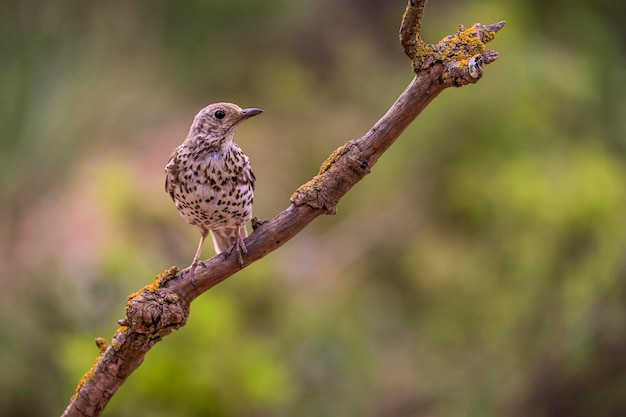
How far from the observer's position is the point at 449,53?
7.68 ft

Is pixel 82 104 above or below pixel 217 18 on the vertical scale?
below

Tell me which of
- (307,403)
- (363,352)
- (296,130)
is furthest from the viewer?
(296,130)

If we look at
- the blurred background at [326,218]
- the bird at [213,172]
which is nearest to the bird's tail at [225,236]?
the bird at [213,172]

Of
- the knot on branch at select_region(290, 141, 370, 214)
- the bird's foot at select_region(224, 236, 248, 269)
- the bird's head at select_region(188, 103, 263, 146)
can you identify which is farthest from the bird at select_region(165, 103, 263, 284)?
the knot on branch at select_region(290, 141, 370, 214)

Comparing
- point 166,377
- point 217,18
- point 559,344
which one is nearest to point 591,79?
point 559,344

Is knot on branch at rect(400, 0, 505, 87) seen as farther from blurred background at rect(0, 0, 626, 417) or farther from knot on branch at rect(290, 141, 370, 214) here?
blurred background at rect(0, 0, 626, 417)

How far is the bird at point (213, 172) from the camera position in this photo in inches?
125

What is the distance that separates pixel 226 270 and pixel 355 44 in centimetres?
564

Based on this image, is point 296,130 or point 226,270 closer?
point 226,270

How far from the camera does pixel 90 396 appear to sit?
2.60 meters

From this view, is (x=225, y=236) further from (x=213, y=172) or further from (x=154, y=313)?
(x=154, y=313)

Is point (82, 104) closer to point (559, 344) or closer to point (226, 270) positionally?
point (226, 270)

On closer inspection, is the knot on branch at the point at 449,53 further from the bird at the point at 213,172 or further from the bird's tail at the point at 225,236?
the bird's tail at the point at 225,236

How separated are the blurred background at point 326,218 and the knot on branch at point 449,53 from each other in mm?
2587
